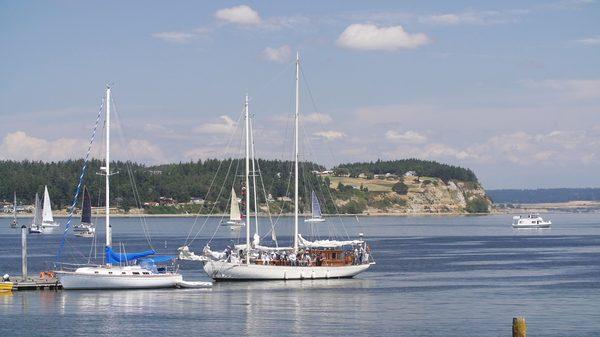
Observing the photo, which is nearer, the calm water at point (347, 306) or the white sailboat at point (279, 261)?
the calm water at point (347, 306)

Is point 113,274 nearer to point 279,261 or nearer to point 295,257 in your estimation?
point 279,261

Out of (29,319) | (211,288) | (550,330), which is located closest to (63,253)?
(211,288)

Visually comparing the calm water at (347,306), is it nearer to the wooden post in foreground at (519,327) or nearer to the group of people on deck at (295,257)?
the group of people on deck at (295,257)

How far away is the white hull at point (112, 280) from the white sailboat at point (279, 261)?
7008mm

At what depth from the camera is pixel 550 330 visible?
58.5 meters

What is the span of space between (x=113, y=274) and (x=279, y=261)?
1501 centimetres

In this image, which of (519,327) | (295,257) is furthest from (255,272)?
(519,327)

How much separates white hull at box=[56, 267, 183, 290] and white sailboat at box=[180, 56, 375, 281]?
701 centimetres

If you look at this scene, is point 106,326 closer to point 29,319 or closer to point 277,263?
point 29,319

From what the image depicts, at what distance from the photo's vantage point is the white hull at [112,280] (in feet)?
253

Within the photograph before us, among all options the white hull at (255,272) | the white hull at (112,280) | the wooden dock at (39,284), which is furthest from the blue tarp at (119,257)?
the white hull at (255,272)

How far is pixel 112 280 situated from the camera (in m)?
77.8

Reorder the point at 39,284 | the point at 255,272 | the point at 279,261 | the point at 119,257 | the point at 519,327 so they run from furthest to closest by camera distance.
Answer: the point at 279,261
the point at 255,272
the point at 119,257
the point at 39,284
the point at 519,327

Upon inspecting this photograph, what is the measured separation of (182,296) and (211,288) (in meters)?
5.78
